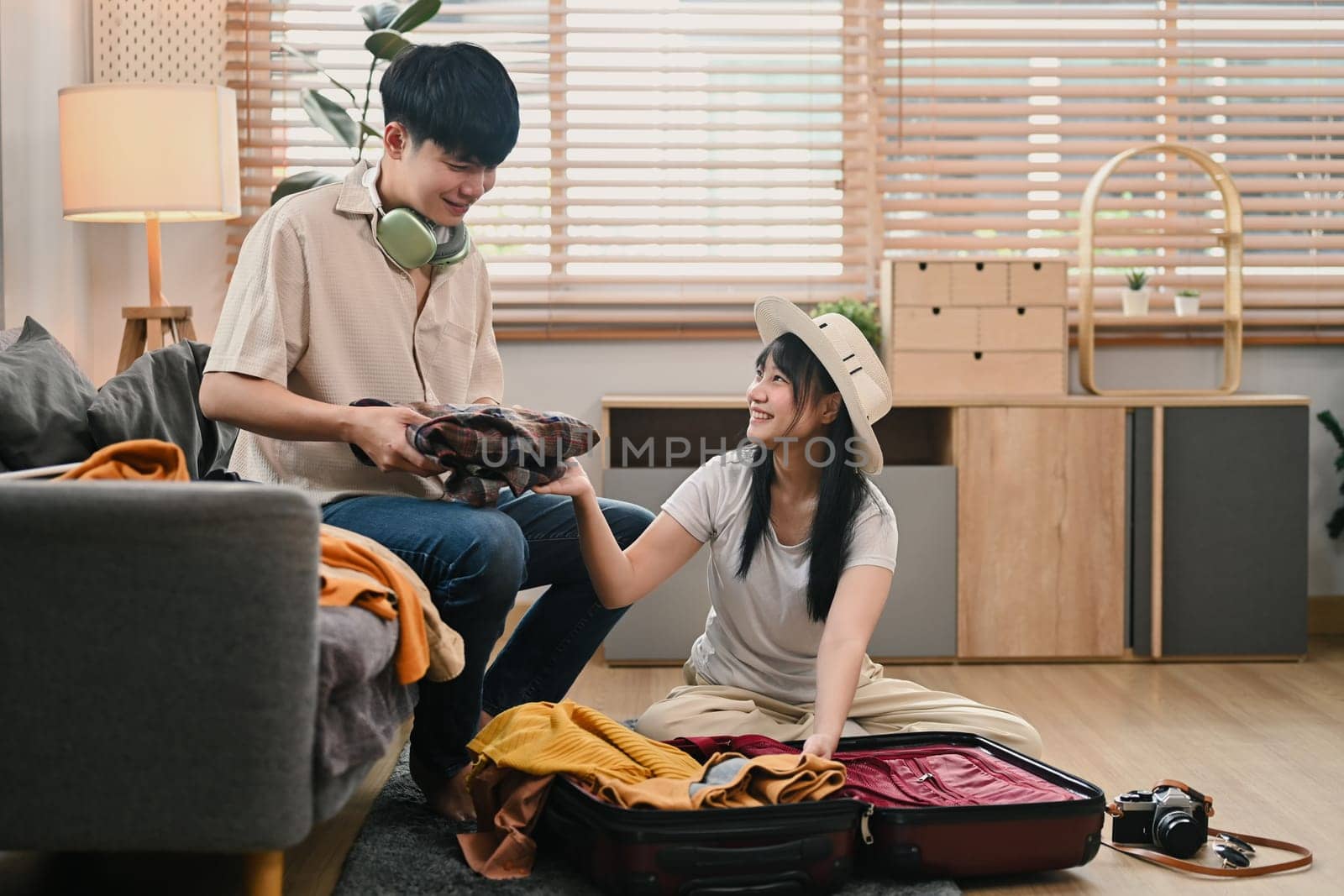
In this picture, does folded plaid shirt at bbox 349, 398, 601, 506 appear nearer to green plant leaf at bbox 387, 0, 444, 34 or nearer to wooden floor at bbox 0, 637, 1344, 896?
wooden floor at bbox 0, 637, 1344, 896

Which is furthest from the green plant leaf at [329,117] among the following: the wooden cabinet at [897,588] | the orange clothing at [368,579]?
the orange clothing at [368,579]

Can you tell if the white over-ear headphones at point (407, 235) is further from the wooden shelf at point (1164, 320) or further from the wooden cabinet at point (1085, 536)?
the wooden shelf at point (1164, 320)

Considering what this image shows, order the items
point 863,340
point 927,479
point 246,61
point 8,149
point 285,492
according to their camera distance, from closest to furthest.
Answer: point 285,492 < point 863,340 < point 8,149 < point 927,479 < point 246,61

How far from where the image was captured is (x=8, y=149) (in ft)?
9.16

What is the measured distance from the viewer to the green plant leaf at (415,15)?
2.99 metres

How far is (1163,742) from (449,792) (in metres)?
1.36

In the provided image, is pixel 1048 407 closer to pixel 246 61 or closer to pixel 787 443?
pixel 787 443

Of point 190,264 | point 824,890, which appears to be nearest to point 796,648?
point 824,890

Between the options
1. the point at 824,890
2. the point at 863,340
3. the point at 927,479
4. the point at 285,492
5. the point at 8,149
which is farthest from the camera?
the point at 927,479

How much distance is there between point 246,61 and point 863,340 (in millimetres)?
2097

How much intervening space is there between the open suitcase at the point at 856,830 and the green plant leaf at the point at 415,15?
6.27 feet

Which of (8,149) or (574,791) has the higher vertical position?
(8,149)

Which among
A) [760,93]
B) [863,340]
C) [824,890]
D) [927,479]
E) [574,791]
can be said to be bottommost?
[824,890]

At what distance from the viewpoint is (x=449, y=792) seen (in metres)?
1.92
